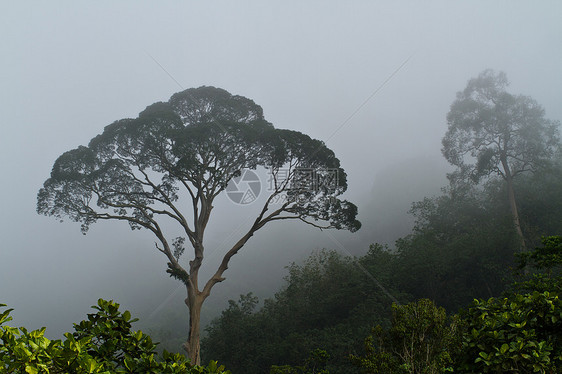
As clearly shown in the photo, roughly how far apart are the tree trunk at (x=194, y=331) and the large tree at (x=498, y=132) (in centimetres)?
→ 1893

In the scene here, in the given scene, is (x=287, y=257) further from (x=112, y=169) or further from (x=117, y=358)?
(x=117, y=358)

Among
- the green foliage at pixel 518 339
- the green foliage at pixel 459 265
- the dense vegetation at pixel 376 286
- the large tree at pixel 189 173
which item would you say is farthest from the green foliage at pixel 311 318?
the green foliage at pixel 518 339

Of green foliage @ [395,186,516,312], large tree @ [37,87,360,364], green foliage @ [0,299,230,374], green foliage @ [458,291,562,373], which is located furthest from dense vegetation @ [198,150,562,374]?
green foliage @ [0,299,230,374]

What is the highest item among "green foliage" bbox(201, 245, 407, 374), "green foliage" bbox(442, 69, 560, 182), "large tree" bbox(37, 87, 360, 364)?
"green foliage" bbox(442, 69, 560, 182)

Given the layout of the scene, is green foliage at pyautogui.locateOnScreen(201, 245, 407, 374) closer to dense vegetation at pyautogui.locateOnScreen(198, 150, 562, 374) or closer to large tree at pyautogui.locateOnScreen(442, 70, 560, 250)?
dense vegetation at pyautogui.locateOnScreen(198, 150, 562, 374)

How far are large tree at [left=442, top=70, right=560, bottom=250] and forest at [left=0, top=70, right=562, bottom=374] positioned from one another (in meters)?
0.08

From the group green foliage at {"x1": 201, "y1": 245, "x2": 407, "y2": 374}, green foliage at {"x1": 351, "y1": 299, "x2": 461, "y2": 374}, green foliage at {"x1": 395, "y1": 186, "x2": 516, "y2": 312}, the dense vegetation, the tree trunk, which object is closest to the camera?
green foliage at {"x1": 351, "y1": 299, "x2": 461, "y2": 374}

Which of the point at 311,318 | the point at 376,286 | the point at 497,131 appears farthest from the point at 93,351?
the point at 497,131

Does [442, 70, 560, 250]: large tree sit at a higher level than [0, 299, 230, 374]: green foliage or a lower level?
higher

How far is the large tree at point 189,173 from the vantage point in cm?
1245

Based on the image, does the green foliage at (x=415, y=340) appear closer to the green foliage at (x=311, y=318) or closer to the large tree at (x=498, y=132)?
the green foliage at (x=311, y=318)

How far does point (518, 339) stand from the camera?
2518 mm

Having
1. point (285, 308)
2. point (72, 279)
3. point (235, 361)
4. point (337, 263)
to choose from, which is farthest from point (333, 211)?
point (72, 279)

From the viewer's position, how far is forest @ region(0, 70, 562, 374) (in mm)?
2547
